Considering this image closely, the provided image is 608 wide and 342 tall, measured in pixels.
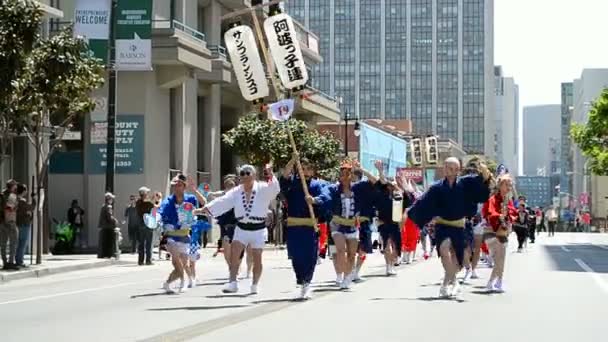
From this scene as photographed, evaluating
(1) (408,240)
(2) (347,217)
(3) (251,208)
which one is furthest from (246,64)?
(3) (251,208)

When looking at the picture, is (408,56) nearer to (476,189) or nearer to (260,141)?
A: (260,141)

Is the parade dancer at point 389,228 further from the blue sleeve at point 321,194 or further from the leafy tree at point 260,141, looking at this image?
the leafy tree at point 260,141

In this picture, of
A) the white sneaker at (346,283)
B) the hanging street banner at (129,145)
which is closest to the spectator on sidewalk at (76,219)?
the hanging street banner at (129,145)

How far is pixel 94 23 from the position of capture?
26.9 m

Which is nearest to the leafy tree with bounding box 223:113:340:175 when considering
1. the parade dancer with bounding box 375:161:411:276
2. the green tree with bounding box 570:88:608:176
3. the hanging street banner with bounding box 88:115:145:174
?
the hanging street banner with bounding box 88:115:145:174

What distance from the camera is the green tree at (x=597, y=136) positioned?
173 ft

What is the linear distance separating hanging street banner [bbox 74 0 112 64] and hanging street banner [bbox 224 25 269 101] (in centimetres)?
574

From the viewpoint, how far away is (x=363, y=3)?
165m

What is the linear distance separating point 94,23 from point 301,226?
1452cm

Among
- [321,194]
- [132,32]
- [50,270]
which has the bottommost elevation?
[50,270]

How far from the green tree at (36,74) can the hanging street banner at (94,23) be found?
2078mm

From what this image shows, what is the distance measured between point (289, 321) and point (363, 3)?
511ft

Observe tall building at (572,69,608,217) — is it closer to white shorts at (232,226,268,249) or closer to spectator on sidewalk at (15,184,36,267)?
spectator on sidewalk at (15,184,36,267)

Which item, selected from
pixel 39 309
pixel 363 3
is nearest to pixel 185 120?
pixel 39 309
